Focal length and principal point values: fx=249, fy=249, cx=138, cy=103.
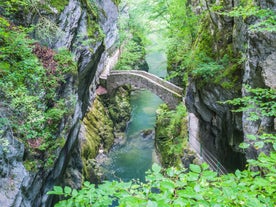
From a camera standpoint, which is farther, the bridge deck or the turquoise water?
the bridge deck

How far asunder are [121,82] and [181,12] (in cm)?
930

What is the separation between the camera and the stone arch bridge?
59.6 feet

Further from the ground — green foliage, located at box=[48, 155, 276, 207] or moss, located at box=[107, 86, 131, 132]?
green foliage, located at box=[48, 155, 276, 207]

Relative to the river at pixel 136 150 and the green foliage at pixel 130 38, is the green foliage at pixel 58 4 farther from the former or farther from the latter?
the green foliage at pixel 130 38

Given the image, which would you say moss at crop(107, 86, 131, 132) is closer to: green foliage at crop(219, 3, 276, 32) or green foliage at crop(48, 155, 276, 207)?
green foliage at crop(219, 3, 276, 32)

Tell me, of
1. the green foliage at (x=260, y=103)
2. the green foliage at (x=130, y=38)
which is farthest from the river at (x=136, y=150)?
the green foliage at (x=260, y=103)

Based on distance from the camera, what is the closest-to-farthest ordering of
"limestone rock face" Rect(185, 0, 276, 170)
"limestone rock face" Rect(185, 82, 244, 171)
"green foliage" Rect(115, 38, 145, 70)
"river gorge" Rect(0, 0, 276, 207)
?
1. "river gorge" Rect(0, 0, 276, 207)
2. "limestone rock face" Rect(185, 0, 276, 170)
3. "limestone rock face" Rect(185, 82, 244, 171)
4. "green foliage" Rect(115, 38, 145, 70)

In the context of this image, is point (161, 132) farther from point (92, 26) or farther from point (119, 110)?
point (92, 26)

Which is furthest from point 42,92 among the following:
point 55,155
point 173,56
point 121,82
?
point 121,82

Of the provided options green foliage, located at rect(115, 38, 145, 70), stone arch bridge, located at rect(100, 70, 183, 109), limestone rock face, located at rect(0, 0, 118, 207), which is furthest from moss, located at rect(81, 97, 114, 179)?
green foliage, located at rect(115, 38, 145, 70)

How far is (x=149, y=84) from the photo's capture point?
19438mm

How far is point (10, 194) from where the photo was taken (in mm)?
4266

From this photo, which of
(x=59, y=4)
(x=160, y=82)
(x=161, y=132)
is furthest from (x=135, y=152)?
(x=59, y=4)

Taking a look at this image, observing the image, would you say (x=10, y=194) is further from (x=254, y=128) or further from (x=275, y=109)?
(x=254, y=128)
